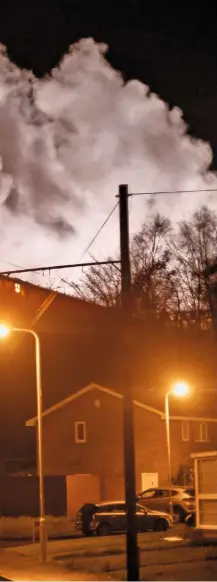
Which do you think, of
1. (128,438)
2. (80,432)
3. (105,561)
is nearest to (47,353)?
(80,432)

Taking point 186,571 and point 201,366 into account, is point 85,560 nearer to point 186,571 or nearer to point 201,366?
point 186,571

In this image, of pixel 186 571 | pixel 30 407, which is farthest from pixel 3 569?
pixel 30 407

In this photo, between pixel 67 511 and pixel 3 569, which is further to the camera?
pixel 67 511

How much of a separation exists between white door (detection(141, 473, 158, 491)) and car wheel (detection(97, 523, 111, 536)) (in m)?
14.9

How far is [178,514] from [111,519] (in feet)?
22.7

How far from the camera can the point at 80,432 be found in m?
55.3

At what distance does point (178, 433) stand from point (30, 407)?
14029 millimetres

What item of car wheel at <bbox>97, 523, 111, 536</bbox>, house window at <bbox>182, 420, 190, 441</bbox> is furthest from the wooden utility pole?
house window at <bbox>182, 420, 190, 441</bbox>

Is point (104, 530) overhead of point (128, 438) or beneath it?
beneath

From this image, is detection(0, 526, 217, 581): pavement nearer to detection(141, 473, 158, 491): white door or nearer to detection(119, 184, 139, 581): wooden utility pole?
detection(119, 184, 139, 581): wooden utility pole

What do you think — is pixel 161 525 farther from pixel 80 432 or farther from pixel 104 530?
pixel 80 432

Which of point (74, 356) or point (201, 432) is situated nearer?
point (201, 432)

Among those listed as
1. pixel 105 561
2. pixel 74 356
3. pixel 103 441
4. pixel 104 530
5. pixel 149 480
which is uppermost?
pixel 74 356

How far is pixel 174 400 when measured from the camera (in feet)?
188
